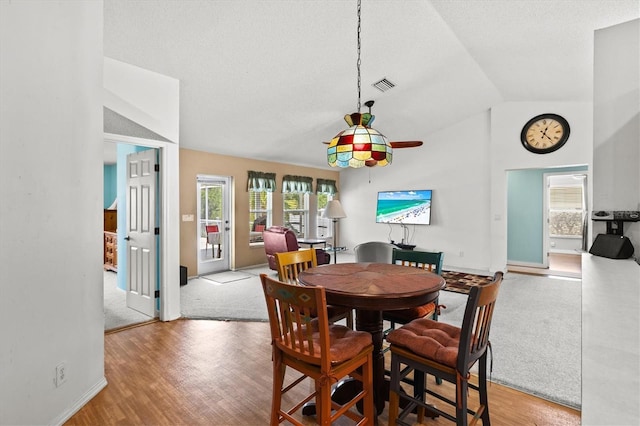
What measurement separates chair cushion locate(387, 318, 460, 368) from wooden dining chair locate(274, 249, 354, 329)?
2.04 ft

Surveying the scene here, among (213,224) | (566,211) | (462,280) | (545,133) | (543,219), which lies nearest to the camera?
(462,280)

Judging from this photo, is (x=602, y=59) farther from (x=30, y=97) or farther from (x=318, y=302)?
(x=30, y=97)

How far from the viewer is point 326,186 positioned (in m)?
8.41

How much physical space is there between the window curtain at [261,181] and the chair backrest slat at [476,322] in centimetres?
557

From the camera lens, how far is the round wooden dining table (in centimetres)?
177

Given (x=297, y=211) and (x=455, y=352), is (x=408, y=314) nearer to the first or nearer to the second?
(x=455, y=352)

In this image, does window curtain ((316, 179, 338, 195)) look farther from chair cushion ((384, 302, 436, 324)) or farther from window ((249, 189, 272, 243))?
chair cushion ((384, 302, 436, 324))

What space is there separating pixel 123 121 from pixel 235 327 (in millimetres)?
2359

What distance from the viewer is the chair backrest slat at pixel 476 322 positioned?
4.83 ft

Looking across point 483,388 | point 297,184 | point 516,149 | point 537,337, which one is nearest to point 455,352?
point 483,388

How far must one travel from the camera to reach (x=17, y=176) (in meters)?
1.66

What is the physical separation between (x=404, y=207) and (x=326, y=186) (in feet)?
6.82

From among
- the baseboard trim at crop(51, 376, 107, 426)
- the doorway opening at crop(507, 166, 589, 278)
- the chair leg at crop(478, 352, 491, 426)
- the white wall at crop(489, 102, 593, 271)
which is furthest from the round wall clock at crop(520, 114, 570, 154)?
the baseboard trim at crop(51, 376, 107, 426)

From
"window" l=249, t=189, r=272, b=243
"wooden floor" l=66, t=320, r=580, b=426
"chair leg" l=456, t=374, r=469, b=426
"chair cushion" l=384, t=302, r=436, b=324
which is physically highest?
"window" l=249, t=189, r=272, b=243
